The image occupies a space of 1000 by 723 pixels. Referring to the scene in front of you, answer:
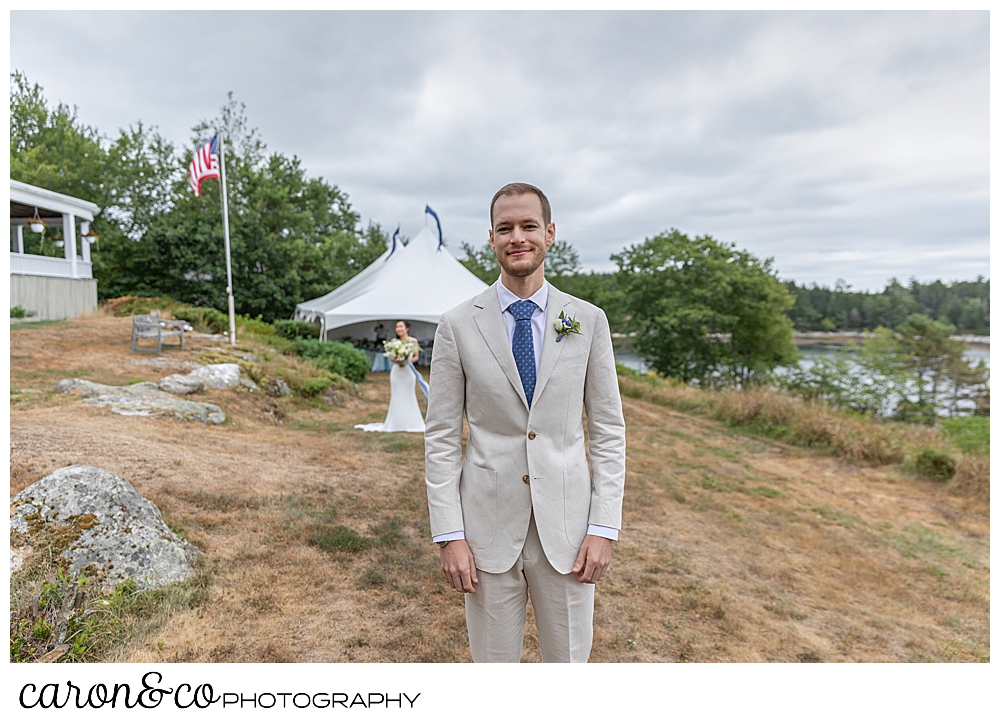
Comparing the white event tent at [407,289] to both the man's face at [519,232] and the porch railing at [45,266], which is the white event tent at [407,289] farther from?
the man's face at [519,232]

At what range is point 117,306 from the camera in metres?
16.2

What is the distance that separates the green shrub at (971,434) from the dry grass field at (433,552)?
127 centimetres

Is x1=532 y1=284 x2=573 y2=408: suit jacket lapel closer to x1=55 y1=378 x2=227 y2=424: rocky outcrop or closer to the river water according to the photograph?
x1=55 y1=378 x2=227 y2=424: rocky outcrop

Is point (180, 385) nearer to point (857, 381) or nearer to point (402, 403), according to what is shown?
point (402, 403)

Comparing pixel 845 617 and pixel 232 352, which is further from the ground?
pixel 232 352

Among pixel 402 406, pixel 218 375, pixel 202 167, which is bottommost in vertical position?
pixel 402 406

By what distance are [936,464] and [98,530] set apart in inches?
355

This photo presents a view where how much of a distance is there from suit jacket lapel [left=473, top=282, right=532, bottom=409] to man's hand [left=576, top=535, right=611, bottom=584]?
455 mm

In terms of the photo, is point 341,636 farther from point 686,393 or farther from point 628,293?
point 628,293

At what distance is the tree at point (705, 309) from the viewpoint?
2273 cm

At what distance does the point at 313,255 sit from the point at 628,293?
12.9m

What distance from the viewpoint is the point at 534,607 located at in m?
1.82

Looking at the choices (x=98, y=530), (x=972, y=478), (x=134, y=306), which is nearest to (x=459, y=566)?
(x=98, y=530)
